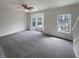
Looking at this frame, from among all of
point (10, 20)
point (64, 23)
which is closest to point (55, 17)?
point (64, 23)

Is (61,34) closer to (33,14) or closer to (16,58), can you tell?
(16,58)

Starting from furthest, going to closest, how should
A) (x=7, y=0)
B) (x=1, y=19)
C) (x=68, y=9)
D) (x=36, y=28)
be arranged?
1. (x=36, y=28)
2. (x=1, y=19)
3. (x=68, y=9)
4. (x=7, y=0)

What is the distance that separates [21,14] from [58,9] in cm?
429

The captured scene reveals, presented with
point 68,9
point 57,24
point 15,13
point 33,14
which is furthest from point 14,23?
point 68,9

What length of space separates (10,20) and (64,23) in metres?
4.90

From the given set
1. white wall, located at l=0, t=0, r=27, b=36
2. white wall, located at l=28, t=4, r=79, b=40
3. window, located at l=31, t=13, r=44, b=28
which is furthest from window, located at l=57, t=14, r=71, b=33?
white wall, located at l=0, t=0, r=27, b=36

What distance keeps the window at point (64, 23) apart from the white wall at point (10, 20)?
4204 millimetres

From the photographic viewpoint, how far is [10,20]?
6965mm

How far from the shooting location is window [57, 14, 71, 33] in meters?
4.98

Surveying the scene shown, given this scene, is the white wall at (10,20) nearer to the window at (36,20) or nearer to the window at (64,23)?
the window at (36,20)

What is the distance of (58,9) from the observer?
543 cm

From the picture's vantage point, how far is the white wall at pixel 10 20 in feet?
20.7

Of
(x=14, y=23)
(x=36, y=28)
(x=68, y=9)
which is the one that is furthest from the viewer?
(x=36, y=28)

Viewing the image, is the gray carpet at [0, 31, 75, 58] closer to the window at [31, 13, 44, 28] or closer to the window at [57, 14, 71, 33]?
Result: the window at [57, 14, 71, 33]
